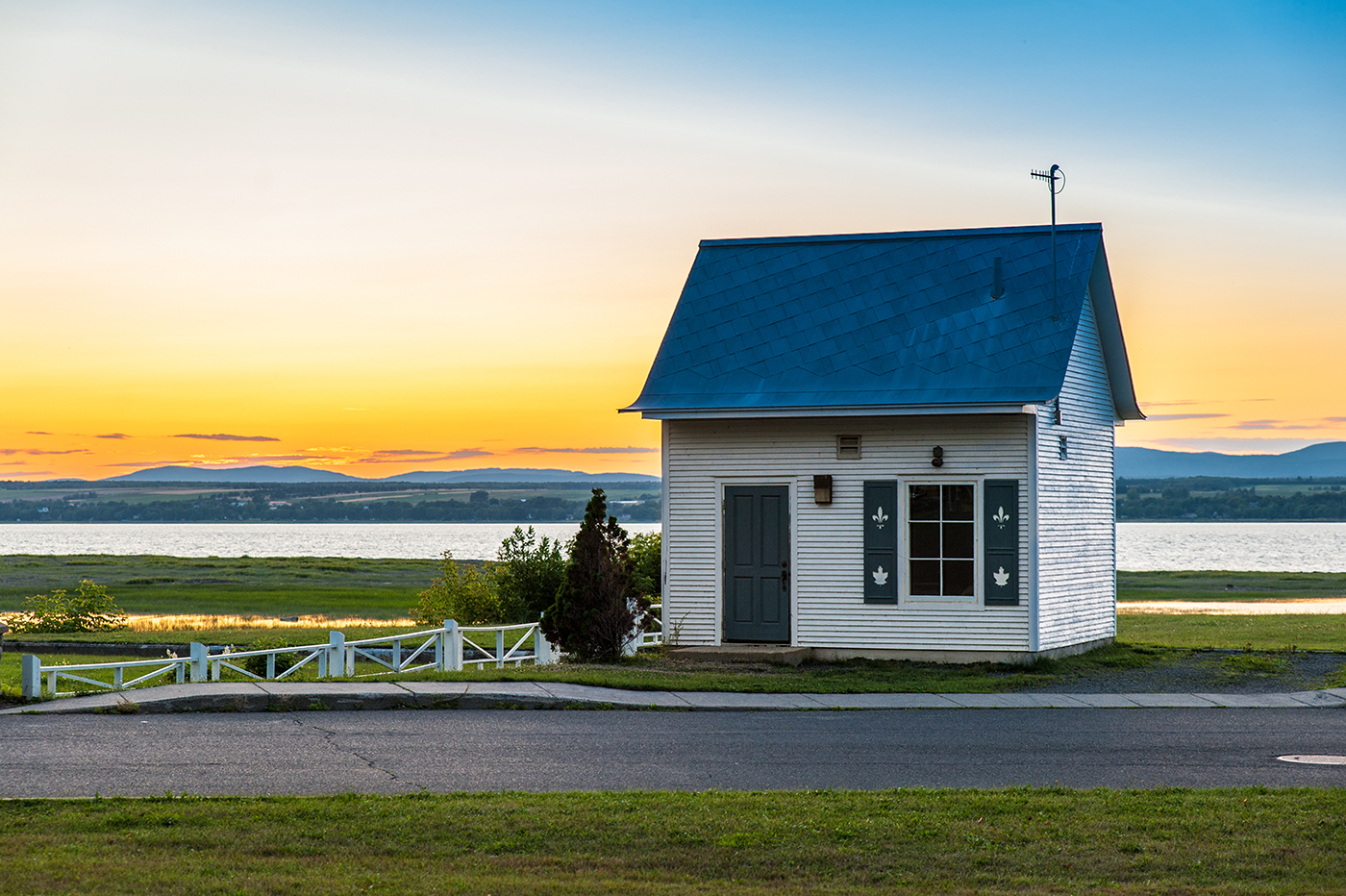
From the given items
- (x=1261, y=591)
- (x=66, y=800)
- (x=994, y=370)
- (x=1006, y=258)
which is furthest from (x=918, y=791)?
(x=1261, y=591)

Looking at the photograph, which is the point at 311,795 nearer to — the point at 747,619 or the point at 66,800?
the point at 66,800

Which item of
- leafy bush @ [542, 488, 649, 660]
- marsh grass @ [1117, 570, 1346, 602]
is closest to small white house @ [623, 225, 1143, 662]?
leafy bush @ [542, 488, 649, 660]

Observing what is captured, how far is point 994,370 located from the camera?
60.6ft

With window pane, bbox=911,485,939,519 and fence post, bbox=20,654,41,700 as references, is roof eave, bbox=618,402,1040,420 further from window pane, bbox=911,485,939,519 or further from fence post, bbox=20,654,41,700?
fence post, bbox=20,654,41,700

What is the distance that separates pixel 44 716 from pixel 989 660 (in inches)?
471

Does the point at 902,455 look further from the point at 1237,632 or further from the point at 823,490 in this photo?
the point at 1237,632

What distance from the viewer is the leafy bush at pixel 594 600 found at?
60.8 ft

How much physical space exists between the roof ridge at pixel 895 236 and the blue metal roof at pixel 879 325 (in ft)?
0.07

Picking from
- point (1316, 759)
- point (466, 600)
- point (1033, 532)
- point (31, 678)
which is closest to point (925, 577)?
point (1033, 532)

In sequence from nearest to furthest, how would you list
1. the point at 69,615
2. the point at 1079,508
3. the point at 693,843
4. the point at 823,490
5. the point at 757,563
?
the point at 693,843, the point at 823,490, the point at 757,563, the point at 1079,508, the point at 69,615

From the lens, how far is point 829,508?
61.5ft

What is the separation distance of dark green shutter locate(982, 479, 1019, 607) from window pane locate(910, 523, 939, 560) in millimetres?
677

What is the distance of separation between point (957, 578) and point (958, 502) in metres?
1.09

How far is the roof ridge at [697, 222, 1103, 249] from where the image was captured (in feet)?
65.7
